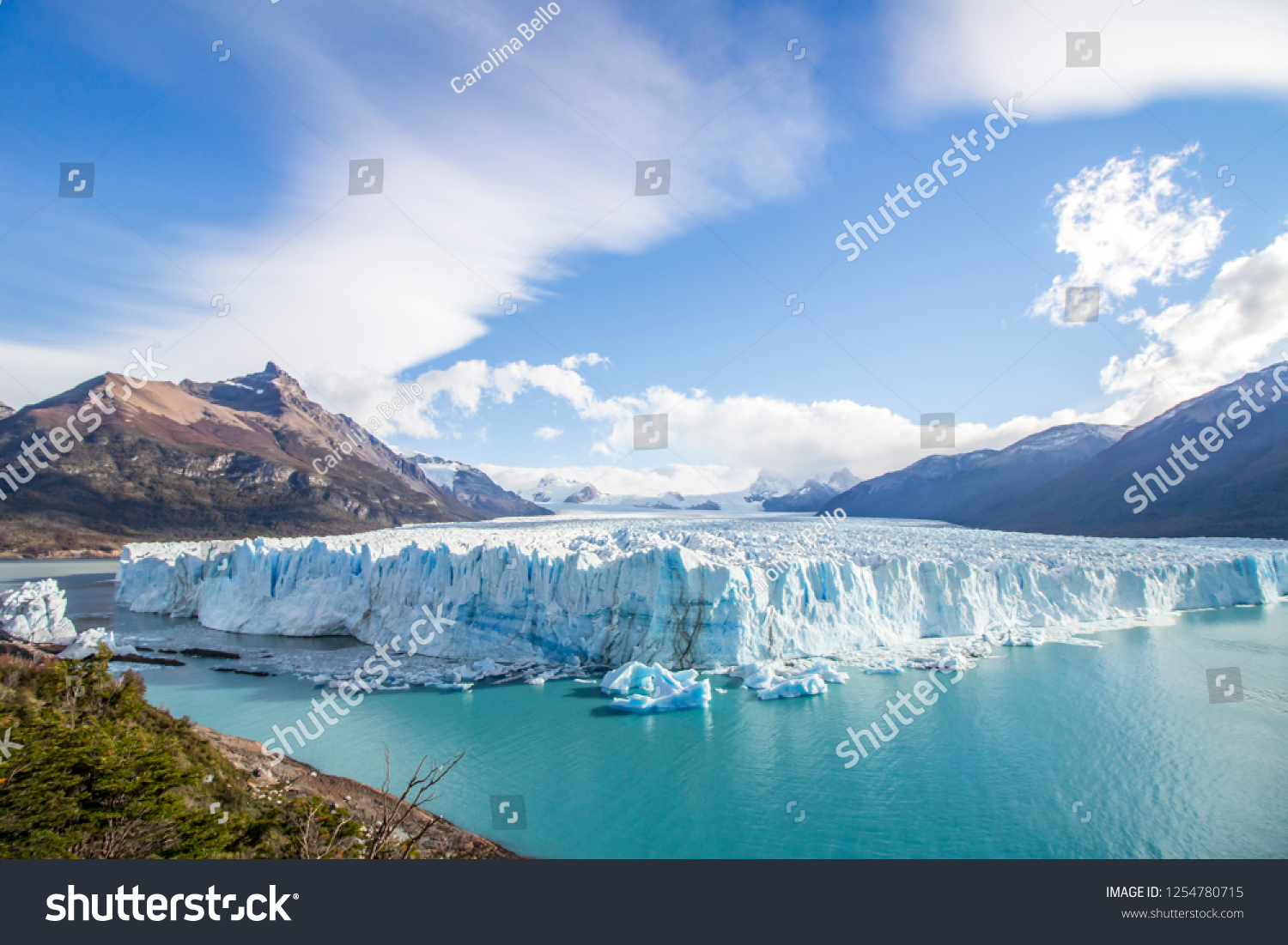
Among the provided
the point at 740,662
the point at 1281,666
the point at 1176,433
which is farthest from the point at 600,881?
the point at 1176,433

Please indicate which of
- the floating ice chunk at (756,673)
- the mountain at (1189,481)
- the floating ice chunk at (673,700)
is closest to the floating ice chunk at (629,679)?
the floating ice chunk at (673,700)

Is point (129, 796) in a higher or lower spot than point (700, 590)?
lower

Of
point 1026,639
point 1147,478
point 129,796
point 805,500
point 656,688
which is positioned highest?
point 805,500

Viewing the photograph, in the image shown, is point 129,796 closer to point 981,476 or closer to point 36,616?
point 36,616

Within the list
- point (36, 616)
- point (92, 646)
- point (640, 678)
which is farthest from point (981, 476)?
point (36, 616)

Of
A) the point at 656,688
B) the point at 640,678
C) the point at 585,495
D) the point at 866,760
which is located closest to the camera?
the point at 866,760

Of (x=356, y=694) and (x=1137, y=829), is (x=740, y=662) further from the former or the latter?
(x=356, y=694)

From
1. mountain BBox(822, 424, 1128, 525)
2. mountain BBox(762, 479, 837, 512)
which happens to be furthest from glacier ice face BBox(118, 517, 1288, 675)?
mountain BBox(762, 479, 837, 512)

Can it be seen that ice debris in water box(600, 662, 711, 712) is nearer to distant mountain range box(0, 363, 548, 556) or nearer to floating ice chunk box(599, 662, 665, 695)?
floating ice chunk box(599, 662, 665, 695)
